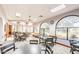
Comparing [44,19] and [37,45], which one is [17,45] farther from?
[44,19]

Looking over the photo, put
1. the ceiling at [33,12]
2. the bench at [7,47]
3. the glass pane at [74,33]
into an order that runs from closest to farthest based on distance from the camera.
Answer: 1. the bench at [7,47]
2. the glass pane at [74,33]
3. the ceiling at [33,12]

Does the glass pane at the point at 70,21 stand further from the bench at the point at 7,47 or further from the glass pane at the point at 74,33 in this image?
the bench at the point at 7,47

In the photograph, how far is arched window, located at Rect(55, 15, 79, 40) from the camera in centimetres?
169

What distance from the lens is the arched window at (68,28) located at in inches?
66.5

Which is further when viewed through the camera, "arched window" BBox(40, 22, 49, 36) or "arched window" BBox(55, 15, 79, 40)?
"arched window" BBox(40, 22, 49, 36)

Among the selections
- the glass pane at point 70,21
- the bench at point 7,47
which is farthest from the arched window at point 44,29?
the bench at point 7,47

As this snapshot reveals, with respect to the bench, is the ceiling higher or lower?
higher

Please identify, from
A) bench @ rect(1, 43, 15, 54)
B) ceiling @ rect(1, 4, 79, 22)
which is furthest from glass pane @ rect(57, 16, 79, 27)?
bench @ rect(1, 43, 15, 54)

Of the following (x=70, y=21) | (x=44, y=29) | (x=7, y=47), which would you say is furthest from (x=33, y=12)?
Result: (x=7, y=47)

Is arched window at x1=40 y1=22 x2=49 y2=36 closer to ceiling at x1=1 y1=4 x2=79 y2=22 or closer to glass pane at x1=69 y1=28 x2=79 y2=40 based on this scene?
ceiling at x1=1 y1=4 x2=79 y2=22
